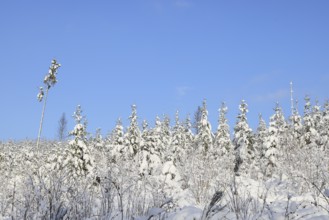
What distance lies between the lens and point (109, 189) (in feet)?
19.4

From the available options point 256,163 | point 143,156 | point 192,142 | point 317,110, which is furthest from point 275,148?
point 192,142

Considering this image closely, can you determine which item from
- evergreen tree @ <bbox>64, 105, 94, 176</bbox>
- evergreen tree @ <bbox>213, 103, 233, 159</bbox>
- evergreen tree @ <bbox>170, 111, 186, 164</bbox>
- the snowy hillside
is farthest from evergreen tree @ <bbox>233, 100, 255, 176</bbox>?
evergreen tree @ <bbox>64, 105, 94, 176</bbox>

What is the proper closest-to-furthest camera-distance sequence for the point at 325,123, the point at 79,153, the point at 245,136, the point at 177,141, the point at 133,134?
the point at 79,153
the point at 245,136
the point at 133,134
the point at 325,123
the point at 177,141

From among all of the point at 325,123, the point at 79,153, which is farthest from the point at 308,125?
the point at 79,153

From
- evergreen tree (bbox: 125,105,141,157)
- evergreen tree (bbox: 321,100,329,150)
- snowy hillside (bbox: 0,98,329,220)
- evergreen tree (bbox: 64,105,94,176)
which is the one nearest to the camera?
snowy hillside (bbox: 0,98,329,220)

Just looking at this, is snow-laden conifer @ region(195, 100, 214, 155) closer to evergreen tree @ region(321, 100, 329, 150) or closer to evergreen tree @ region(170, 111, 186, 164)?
evergreen tree @ region(170, 111, 186, 164)

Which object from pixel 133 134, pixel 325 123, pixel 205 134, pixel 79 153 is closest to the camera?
pixel 79 153

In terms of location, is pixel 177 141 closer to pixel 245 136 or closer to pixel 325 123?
pixel 245 136

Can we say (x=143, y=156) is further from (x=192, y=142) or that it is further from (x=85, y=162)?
(x=192, y=142)

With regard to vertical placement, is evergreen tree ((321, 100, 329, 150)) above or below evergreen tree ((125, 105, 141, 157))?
above

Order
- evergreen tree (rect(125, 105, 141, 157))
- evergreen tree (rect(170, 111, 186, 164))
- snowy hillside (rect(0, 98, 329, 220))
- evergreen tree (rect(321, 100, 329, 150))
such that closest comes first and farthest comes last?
1. snowy hillside (rect(0, 98, 329, 220))
2. evergreen tree (rect(125, 105, 141, 157))
3. evergreen tree (rect(321, 100, 329, 150))
4. evergreen tree (rect(170, 111, 186, 164))

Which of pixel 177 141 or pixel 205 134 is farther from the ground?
pixel 205 134

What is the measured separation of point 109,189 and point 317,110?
49.2 metres

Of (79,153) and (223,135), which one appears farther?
(223,135)
